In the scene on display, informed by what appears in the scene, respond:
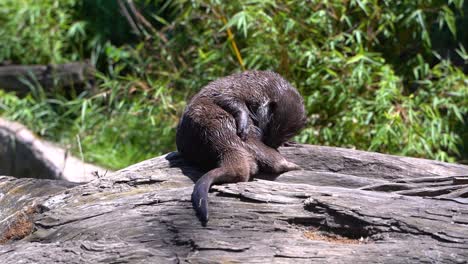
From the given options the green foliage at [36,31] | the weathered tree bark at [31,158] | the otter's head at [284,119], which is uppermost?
the green foliage at [36,31]

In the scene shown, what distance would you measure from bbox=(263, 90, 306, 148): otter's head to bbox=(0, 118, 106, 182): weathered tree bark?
2.47 meters

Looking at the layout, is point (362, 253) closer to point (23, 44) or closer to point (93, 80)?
point (93, 80)

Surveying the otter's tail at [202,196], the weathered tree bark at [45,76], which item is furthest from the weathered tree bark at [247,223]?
the weathered tree bark at [45,76]

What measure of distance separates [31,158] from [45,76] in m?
1.67

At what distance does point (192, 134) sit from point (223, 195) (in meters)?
0.44

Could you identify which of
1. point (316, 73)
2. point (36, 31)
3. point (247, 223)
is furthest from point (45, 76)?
point (247, 223)

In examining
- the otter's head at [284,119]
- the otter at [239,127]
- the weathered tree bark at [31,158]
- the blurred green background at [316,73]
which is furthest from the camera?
the weathered tree bark at [31,158]

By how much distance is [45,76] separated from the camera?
7617 millimetres

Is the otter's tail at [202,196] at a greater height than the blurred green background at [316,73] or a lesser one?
lesser

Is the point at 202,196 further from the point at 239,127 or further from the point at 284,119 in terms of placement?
the point at 284,119

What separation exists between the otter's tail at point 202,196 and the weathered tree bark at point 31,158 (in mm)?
2937

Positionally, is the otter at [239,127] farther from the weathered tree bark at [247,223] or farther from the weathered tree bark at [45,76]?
the weathered tree bark at [45,76]

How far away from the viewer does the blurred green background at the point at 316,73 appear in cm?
532

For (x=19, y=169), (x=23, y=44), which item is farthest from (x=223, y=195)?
(x=23, y=44)
